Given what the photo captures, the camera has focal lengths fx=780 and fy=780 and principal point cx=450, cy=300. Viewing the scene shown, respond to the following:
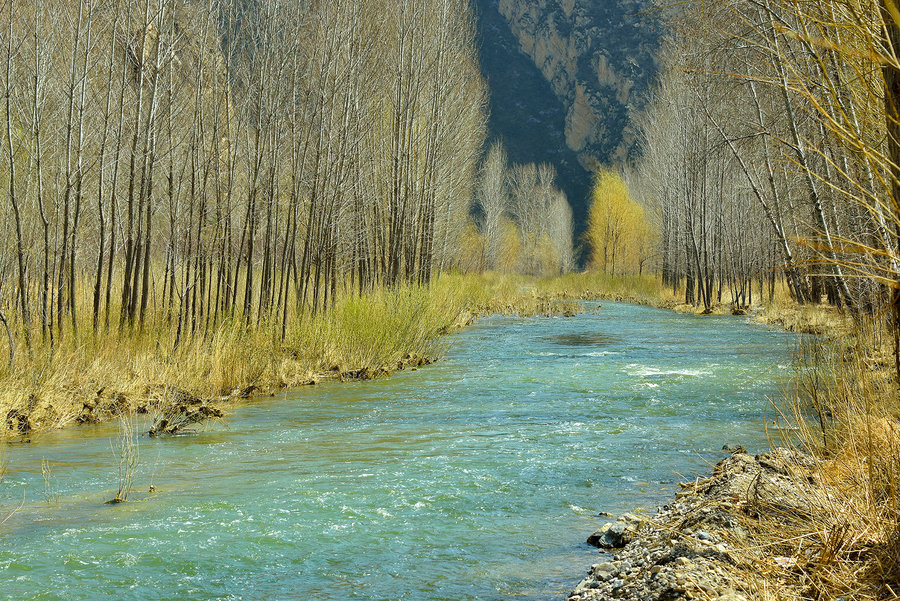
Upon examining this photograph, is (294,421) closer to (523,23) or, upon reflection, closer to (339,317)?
(339,317)

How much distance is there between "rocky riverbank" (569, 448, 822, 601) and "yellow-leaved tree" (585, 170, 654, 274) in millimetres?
50336

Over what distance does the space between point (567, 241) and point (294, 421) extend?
199 ft

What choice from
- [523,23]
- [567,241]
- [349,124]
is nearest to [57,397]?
[349,124]

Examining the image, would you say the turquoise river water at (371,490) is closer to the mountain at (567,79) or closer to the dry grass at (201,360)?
the dry grass at (201,360)

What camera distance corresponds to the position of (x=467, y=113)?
28.8 m

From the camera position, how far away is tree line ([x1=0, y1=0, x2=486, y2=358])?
1044cm

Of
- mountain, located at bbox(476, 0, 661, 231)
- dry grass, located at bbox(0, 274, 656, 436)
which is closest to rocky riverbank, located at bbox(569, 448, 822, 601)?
dry grass, located at bbox(0, 274, 656, 436)

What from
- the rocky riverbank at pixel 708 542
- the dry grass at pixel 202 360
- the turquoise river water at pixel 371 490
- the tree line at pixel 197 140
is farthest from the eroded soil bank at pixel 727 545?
the tree line at pixel 197 140

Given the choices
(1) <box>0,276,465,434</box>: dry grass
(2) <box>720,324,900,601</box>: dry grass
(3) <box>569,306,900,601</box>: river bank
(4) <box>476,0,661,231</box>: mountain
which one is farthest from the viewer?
(4) <box>476,0,661,231</box>: mountain

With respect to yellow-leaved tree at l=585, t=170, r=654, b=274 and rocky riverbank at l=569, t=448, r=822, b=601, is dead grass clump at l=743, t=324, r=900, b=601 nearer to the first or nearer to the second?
rocky riverbank at l=569, t=448, r=822, b=601

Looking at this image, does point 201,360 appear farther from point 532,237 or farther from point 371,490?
point 532,237

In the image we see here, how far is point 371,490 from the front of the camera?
6.48 meters

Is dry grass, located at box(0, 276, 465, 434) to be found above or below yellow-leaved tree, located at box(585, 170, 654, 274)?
below

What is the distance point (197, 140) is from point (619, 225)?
152 feet
